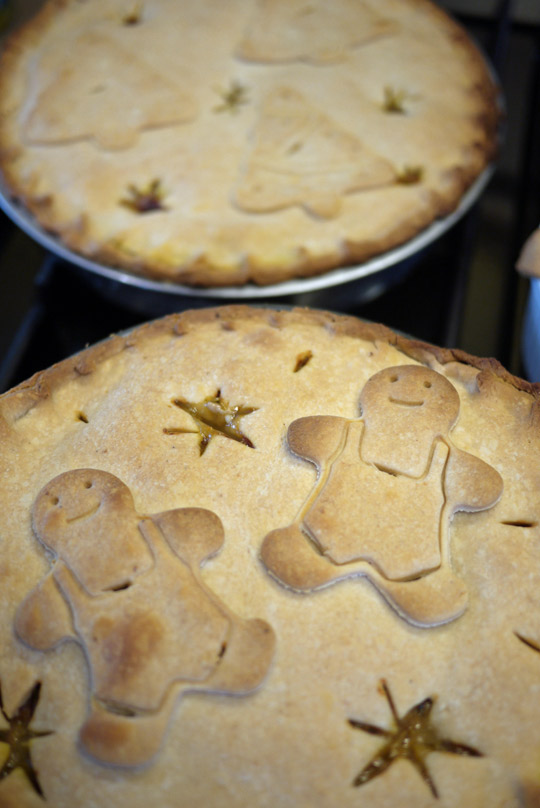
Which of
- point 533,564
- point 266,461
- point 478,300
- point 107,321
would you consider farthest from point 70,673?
point 478,300

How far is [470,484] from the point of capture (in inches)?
43.8

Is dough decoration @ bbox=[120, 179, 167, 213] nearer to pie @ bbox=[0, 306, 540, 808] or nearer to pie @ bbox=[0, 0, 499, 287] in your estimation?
pie @ bbox=[0, 0, 499, 287]

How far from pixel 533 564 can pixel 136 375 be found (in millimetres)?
714

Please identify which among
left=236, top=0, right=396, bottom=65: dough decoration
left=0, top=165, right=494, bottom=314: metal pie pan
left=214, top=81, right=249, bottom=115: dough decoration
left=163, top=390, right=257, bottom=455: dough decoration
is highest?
left=236, top=0, right=396, bottom=65: dough decoration

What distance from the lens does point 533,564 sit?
41.9 inches

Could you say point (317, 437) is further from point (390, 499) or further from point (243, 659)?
point (243, 659)

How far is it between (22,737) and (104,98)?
1.62m

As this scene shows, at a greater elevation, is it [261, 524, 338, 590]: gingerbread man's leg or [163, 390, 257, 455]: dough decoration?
[163, 390, 257, 455]: dough decoration

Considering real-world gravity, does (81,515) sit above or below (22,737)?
above

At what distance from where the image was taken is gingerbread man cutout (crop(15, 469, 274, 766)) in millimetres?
951

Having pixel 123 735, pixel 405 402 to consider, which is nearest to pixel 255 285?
pixel 405 402

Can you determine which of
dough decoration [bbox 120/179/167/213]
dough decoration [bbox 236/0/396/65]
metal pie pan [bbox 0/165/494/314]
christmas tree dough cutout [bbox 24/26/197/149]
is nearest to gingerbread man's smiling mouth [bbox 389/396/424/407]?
metal pie pan [bbox 0/165/494/314]

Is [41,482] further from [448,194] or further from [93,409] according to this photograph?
[448,194]

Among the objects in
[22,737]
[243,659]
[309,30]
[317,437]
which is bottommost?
[22,737]
